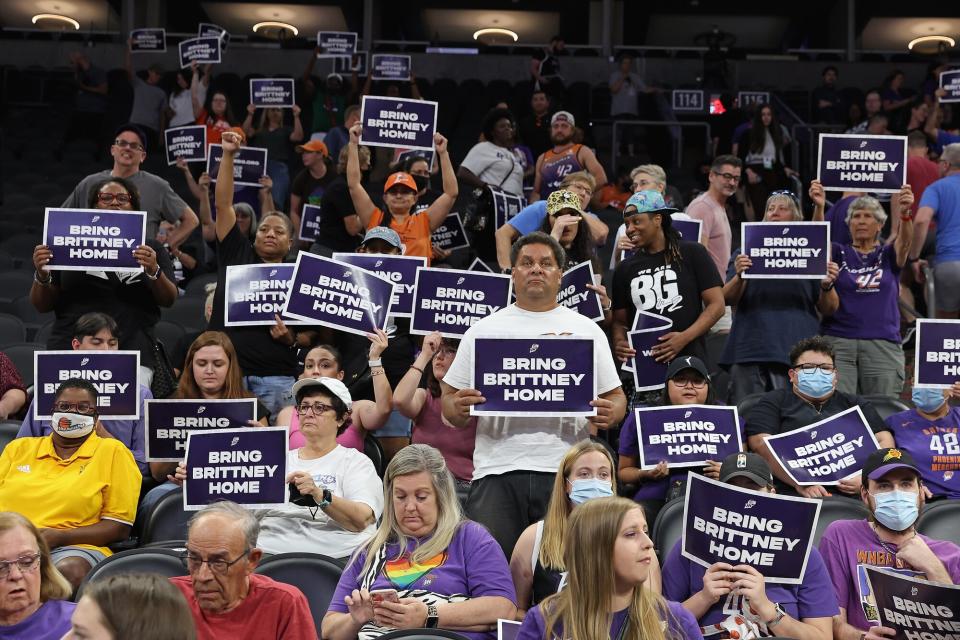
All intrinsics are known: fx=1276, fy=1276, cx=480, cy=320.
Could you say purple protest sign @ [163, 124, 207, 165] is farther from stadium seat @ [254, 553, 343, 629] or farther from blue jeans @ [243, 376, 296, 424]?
stadium seat @ [254, 553, 343, 629]

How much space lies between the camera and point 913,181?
31.9 ft

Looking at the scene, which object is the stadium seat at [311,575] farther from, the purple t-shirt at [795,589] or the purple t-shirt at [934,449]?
the purple t-shirt at [934,449]

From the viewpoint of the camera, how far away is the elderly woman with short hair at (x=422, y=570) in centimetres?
420

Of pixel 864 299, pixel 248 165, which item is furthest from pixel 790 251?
pixel 248 165

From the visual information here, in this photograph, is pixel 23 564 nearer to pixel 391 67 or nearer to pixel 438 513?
pixel 438 513

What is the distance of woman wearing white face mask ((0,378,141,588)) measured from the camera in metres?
5.36

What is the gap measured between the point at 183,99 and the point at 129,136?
6.15 metres

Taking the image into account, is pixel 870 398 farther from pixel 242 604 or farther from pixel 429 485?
pixel 242 604

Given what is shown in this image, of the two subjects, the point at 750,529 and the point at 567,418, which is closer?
the point at 750,529

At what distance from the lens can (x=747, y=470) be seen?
472 cm

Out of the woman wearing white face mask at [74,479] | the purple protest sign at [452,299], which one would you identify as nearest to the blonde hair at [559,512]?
the purple protest sign at [452,299]

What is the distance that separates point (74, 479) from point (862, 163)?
497 cm

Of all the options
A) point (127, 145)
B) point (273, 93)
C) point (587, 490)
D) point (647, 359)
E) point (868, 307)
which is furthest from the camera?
point (273, 93)

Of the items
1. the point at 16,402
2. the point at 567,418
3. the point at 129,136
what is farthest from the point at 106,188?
the point at 567,418
